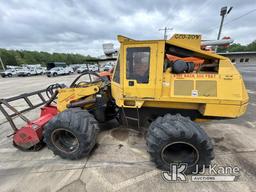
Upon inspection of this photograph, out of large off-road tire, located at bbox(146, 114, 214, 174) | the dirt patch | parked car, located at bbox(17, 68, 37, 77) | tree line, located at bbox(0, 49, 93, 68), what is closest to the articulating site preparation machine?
large off-road tire, located at bbox(146, 114, 214, 174)

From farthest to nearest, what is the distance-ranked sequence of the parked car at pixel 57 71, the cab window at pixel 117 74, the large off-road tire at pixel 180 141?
the parked car at pixel 57 71, the cab window at pixel 117 74, the large off-road tire at pixel 180 141

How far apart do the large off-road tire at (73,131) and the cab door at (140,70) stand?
3.03ft

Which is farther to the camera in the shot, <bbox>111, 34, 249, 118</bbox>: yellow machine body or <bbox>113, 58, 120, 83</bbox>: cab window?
<bbox>113, 58, 120, 83</bbox>: cab window

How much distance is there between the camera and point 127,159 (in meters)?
2.96

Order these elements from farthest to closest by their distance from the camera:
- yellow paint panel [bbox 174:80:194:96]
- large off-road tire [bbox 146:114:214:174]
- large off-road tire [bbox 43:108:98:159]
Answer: large off-road tire [bbox 43:108:98:159]
yellow paint panel [bbox 174:80:194:96]
large off-road tire [bbox 146:114:214:174]

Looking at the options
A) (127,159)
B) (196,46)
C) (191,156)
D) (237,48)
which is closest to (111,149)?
(127,159)

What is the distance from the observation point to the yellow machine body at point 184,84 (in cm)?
245

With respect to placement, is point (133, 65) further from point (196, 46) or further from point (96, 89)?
point (196, 46)

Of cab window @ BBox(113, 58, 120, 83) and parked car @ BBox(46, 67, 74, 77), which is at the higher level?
cab window @ BBox(113, 58, 120, 83)

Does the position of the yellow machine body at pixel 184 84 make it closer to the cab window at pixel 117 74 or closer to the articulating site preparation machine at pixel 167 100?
the articulating site preparation machine at pixel 167 100

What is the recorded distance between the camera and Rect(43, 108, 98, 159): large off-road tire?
2715 mm

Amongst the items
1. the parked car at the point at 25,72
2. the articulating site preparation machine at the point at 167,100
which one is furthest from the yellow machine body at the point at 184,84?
the parked car at the point at 25,72

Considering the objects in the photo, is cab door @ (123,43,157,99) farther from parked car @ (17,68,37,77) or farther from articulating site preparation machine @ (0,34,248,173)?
parked car @ (17,68,37,77)

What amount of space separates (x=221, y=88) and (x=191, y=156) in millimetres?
1267
